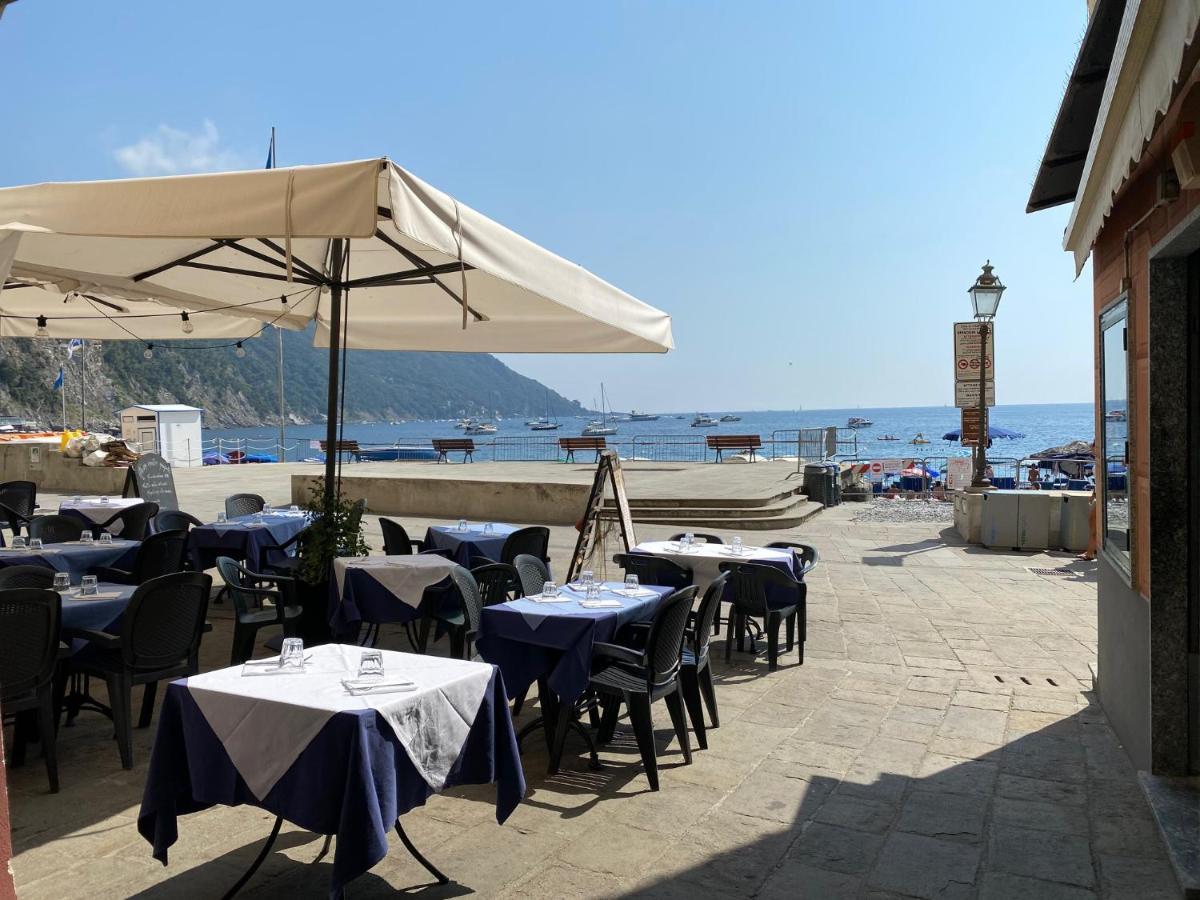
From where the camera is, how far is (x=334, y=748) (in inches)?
114

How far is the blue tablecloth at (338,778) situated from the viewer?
9.23 feet

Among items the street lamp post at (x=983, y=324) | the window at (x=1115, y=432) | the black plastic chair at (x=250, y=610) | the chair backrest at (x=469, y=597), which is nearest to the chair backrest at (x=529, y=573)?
the chair backrest at (x=469, y=597)

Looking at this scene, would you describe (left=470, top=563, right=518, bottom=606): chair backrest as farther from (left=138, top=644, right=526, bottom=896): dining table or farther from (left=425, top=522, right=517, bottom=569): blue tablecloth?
(left=138, top=644, right=526, bottom=896): dining table

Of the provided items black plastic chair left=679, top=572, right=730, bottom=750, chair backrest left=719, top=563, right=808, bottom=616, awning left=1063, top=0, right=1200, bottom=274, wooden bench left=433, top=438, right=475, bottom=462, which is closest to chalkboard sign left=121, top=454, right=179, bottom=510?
chair backrest left=719, top=563, right=808, bottom=616

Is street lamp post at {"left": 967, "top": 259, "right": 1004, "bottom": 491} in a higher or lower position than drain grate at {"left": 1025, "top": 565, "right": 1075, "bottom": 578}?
higher

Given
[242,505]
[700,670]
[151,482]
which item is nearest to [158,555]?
[242,505]

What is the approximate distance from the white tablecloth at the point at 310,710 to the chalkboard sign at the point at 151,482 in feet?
28.9

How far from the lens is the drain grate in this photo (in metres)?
10.5

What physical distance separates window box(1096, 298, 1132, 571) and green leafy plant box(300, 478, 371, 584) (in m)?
4.55

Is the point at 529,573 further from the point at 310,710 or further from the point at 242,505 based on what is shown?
the point at 242,505

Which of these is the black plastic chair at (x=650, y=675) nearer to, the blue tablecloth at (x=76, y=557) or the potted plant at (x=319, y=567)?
the potted plant at (x=319, y=567)

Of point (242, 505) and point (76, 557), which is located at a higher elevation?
point (242, 505)

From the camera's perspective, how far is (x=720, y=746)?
493 cm

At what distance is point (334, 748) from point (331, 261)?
161 inches
